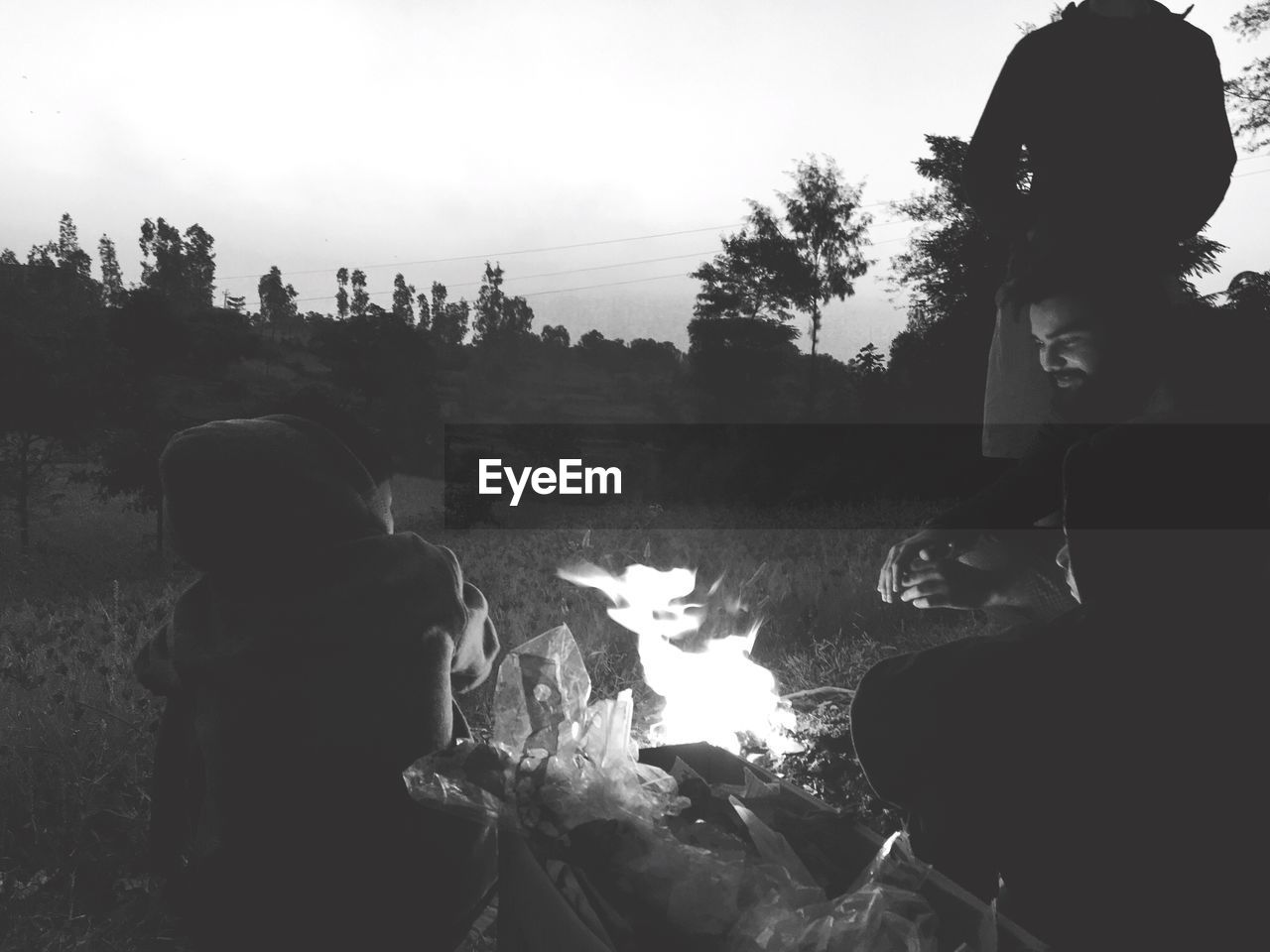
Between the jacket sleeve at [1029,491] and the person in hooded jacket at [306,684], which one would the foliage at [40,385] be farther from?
the jacket sleeve at [1029,491]

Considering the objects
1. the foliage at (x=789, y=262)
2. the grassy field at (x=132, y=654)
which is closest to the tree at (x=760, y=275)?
the foliage at (x=789, y=262)

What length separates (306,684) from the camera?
217 centimetres

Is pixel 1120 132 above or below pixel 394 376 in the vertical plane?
below

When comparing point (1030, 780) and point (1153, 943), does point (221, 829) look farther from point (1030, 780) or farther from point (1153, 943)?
point (1153, 943)

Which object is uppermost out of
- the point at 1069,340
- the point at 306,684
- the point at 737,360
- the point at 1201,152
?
the point at 737,360

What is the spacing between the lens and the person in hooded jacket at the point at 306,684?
2158 millimetres

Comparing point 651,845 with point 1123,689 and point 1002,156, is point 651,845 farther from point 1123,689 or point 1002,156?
point 1002,156

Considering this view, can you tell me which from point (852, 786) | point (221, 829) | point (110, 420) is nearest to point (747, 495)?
point (110, 420)

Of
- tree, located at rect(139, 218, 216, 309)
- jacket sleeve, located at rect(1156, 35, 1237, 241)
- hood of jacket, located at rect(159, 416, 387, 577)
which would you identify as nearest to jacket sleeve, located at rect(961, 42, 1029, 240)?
jacket sleeve, located at rect(1156, 35, 1237, 241)

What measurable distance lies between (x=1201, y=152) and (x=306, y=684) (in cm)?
223

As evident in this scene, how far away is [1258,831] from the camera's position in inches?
51.4

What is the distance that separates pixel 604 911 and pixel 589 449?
16.5 meters

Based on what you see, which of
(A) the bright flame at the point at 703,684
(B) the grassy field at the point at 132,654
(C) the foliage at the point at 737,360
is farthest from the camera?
(C) the foliage at the point at 737,360

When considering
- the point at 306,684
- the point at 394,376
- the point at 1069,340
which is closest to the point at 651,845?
the point at 306,684
